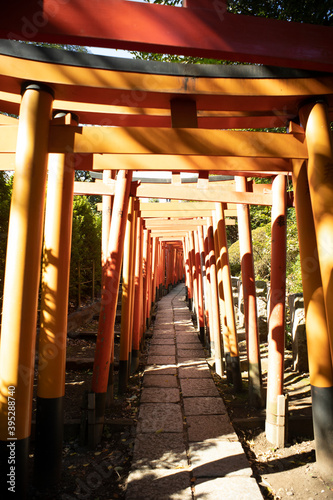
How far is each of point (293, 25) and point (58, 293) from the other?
110 inches

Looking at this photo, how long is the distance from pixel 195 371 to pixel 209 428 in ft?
7.73

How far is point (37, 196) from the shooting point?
2.57m

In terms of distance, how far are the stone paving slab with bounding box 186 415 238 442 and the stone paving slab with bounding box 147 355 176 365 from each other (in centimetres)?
256

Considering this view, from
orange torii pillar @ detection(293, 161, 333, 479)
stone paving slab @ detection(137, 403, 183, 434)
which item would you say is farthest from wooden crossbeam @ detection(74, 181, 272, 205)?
stone paving slab @ detection(137, 403, 183, 434)

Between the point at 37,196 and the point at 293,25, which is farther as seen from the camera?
the point at 37,196

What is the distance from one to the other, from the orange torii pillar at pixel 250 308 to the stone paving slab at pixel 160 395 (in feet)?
3.69

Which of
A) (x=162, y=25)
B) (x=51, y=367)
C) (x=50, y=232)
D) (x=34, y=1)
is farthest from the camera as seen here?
(x=50, y=232)

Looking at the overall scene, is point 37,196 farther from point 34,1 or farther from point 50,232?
point 34,1

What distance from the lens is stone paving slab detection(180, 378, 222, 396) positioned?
499 cm

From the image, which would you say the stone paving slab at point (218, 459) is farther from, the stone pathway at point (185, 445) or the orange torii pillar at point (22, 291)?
the orange torii pillar at point (22, 291)

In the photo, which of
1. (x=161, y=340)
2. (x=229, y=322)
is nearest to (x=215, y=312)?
(x=229, y=322)

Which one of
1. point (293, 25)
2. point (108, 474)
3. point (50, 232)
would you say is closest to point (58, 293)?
point (50, 232)

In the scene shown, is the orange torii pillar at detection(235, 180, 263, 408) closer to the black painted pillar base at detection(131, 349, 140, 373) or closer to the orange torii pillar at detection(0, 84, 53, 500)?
the black painted pillar base at detection(131, 349, 140, 373)

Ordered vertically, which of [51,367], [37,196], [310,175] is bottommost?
[51,367]
